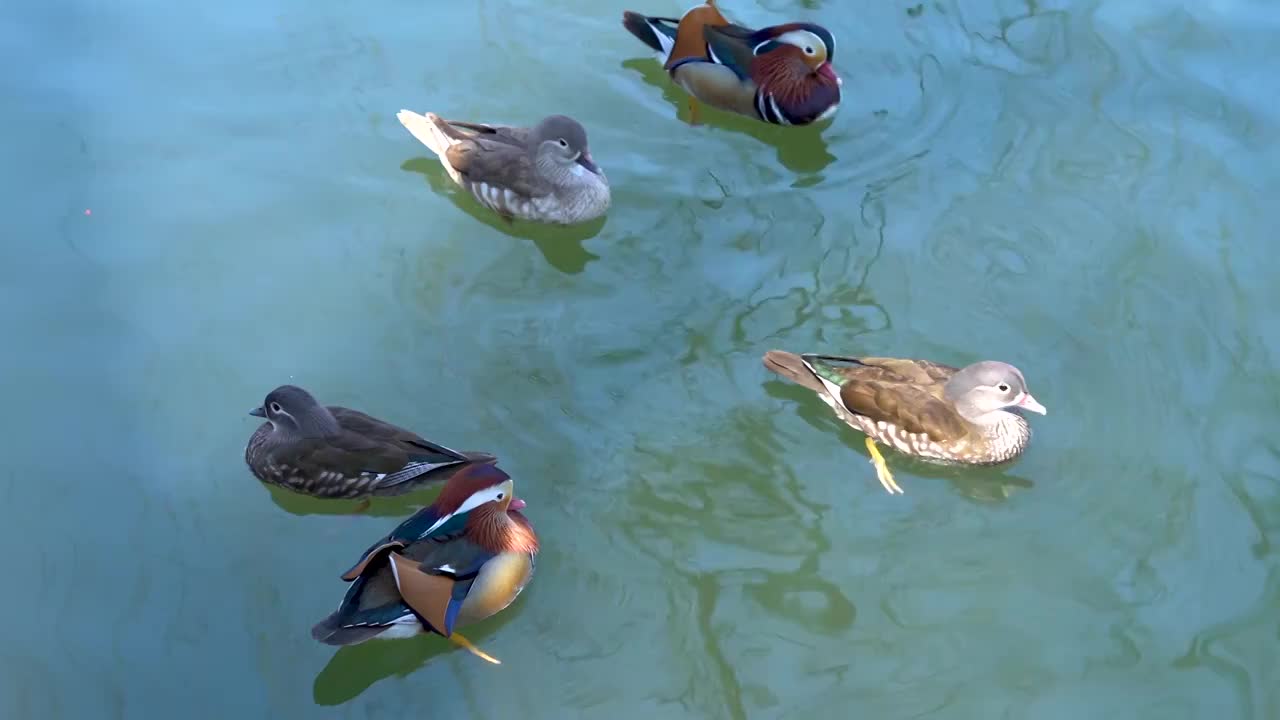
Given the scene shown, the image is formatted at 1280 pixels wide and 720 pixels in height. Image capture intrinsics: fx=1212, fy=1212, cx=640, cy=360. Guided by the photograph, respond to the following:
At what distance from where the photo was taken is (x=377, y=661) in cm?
432

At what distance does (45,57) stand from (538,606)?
15.7 ft

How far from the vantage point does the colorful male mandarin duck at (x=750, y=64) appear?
260 inches

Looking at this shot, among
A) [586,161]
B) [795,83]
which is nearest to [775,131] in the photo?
[795,83]

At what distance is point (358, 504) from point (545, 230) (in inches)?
74.3

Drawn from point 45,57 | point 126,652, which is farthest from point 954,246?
point 45,57

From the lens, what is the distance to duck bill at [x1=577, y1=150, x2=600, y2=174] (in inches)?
234

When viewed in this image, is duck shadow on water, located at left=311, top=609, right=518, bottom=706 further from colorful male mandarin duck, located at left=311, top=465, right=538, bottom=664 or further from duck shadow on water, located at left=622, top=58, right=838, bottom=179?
duck shadow on water, located at left=622, top=58, right=838, bottom=179

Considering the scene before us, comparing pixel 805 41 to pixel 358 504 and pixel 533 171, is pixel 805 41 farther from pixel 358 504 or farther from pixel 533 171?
pixel 358 504

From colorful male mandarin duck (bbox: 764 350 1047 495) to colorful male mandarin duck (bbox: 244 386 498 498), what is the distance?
1.49 m

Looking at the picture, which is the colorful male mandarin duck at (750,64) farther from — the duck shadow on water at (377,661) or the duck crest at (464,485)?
the duck shadow on water at (377,661)

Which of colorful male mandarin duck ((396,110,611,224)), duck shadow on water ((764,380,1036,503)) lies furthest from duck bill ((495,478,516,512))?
colorful male mandarin duck ((396,110,611,224))

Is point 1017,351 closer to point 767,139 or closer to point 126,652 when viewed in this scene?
point 767,139

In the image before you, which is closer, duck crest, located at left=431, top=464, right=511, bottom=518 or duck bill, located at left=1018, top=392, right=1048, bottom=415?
duck crest, located at left=431, top=464, right=511, bottom=518

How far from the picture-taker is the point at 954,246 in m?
5.95
